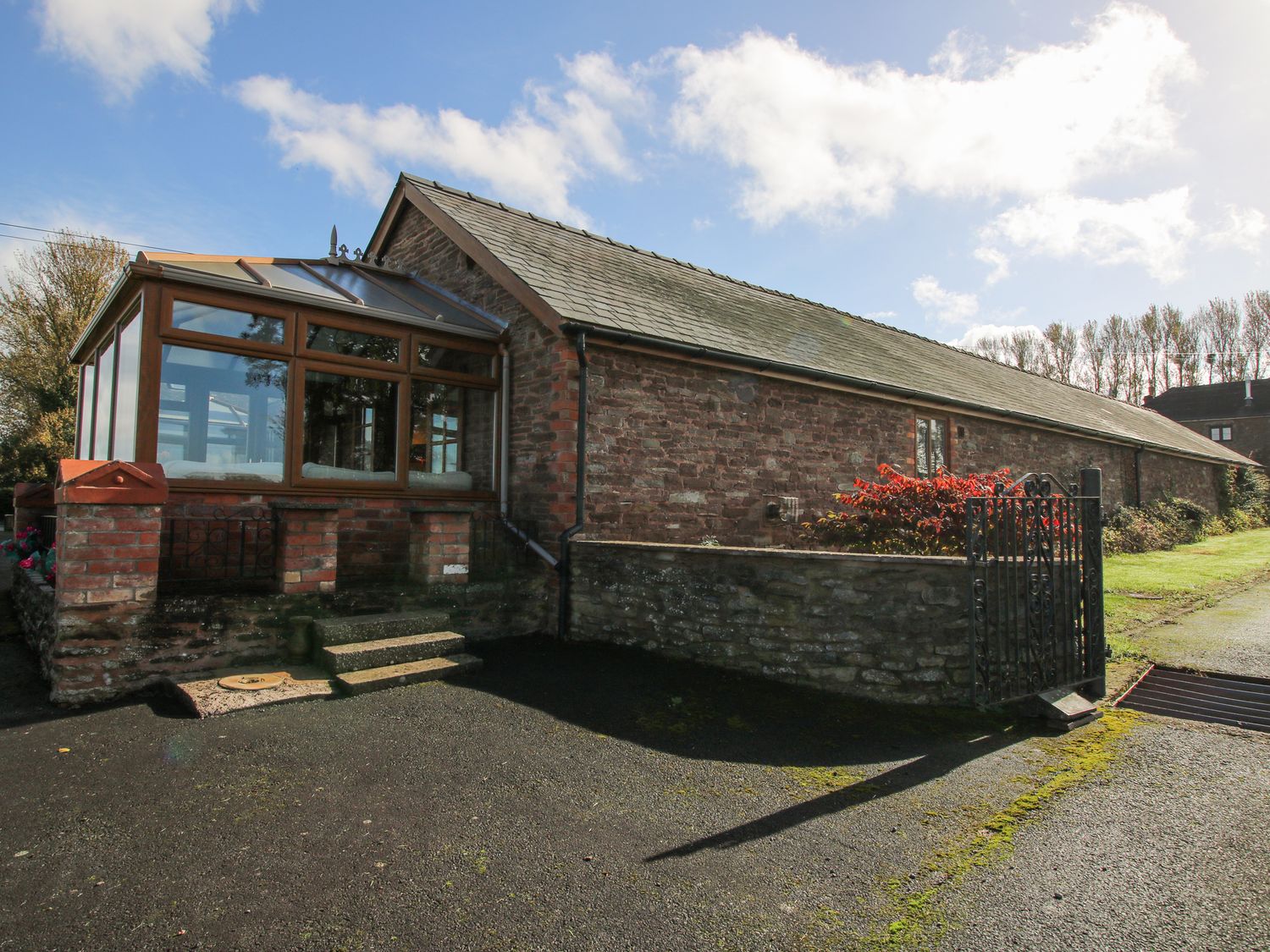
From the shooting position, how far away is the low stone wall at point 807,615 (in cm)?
510

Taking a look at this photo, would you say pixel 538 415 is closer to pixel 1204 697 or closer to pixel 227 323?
pixel 227 323

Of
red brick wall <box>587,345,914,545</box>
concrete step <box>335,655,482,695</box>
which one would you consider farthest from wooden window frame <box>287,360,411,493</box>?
concrete step <box>335,655,482,695</box>

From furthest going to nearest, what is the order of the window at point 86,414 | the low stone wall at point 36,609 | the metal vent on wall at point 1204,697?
the window at point 86,414
the low stone wall at point 36,609
the metal vent on wall at point 1204,697

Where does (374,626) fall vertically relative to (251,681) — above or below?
above

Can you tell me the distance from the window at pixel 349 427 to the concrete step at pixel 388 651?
238cm

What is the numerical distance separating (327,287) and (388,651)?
179 inches

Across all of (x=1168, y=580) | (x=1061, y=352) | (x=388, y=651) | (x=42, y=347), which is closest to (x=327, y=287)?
(x=388, y=651)

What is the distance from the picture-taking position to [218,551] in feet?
21.4

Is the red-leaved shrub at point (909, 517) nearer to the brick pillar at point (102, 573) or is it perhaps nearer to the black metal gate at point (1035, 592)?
the black metal gate at point (1035, 592)

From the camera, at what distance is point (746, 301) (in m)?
13.4

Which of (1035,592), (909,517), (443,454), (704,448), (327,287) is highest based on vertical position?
(327,287)

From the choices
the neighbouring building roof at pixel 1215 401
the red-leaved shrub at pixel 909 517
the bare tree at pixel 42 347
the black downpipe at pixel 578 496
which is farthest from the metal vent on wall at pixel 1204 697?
the neighbouring building roof at pixel 1215 401

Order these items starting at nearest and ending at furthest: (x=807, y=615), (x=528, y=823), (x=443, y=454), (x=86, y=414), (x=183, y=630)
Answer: (x=528, y=823), (x=183, y=630), (x=807, y=615), (x=443, y=454), (x=86, y=414)

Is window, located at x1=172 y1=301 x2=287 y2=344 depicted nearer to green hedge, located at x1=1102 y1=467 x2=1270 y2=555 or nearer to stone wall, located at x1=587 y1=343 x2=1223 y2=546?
stone wall, located at x1=587 y1=343 x2=1223 y2=546
